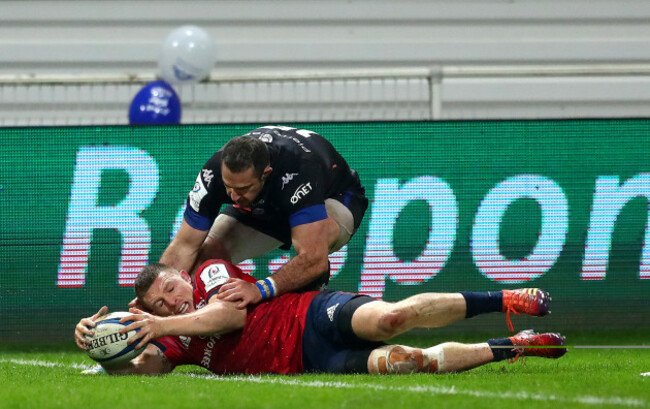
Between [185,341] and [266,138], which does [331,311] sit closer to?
[185,341]

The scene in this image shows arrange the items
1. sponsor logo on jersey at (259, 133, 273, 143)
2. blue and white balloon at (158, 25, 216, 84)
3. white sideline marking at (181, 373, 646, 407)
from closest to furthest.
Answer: white sideline marking at (181, 373, 646, 407), sponsor logo on jersey at (259, 133, 273, 143), blue and white balloon at (158, 25, 216, 84)

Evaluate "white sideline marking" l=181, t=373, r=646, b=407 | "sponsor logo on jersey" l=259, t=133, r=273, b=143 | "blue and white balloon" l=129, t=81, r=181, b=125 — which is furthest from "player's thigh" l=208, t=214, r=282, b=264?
"blue and white balloon" l=129, t=81, r=181, b=125

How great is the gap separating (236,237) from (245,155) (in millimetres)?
1337

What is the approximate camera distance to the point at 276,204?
6758 millimetres

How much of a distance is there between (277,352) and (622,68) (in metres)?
5.14

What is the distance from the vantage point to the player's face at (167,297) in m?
6.10

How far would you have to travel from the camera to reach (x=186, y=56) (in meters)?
11.2

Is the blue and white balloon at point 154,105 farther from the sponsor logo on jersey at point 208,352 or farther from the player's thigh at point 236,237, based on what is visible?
the sponsor logo on jersey at point 208,352

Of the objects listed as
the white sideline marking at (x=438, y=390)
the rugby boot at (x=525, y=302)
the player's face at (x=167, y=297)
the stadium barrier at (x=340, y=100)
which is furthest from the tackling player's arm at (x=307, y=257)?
the stadium barrier at (x=340, y=100)

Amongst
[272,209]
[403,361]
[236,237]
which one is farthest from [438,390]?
[236,237]

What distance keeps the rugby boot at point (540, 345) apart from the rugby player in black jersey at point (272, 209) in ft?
4.32

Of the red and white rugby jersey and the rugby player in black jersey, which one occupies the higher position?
the rugby player in black jersey

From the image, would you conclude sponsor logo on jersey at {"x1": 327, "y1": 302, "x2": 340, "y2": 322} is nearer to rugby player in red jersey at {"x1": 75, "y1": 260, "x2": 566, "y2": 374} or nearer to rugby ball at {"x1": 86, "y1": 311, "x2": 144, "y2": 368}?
rugby player in red jersey at {"x1": 75, "y1": 260, "x2": 566, "y2": 374}

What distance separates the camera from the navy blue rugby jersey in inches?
259
